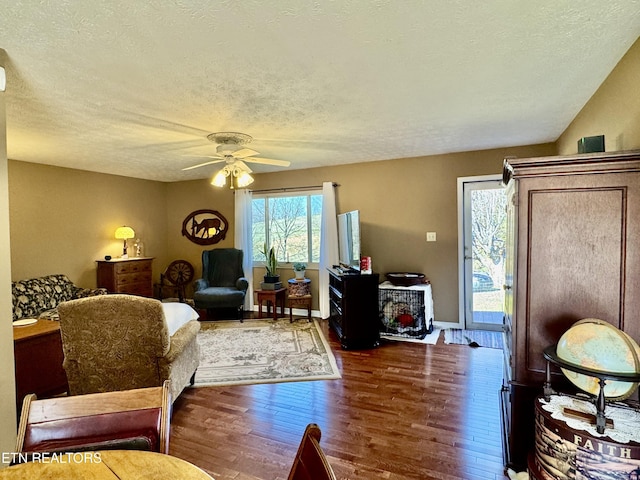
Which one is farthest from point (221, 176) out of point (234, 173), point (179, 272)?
point (179, 272)

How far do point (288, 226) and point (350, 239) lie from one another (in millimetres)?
1678

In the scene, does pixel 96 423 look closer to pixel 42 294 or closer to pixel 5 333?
pixel 5 333

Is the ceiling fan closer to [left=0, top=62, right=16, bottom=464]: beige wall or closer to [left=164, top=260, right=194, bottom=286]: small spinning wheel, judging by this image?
[left=0, top=62, right=16, bottom=464]: beige wall

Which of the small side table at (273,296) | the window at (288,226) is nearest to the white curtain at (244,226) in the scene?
the window at (288,226)

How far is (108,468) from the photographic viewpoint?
967mm

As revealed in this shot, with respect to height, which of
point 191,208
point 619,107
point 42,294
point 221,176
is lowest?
point 42,294

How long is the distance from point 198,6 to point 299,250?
14.8 feet

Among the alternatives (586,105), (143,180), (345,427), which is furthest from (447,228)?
(143,180)

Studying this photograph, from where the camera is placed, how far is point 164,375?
94.2 inches

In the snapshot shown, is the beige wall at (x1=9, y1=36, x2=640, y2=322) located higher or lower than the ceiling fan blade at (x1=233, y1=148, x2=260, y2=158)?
lower

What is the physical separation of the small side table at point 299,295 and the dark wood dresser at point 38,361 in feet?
9.13

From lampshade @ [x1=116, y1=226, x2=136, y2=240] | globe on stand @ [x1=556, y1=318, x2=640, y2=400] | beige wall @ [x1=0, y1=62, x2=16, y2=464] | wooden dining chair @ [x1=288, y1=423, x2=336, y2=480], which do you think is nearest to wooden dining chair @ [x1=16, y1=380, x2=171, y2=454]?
wooden dining chair @ [x1=288, y1=423, x2=336, y2=480]

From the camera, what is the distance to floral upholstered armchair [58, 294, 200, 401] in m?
2.24

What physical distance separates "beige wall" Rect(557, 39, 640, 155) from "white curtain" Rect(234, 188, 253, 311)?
15.6ft
